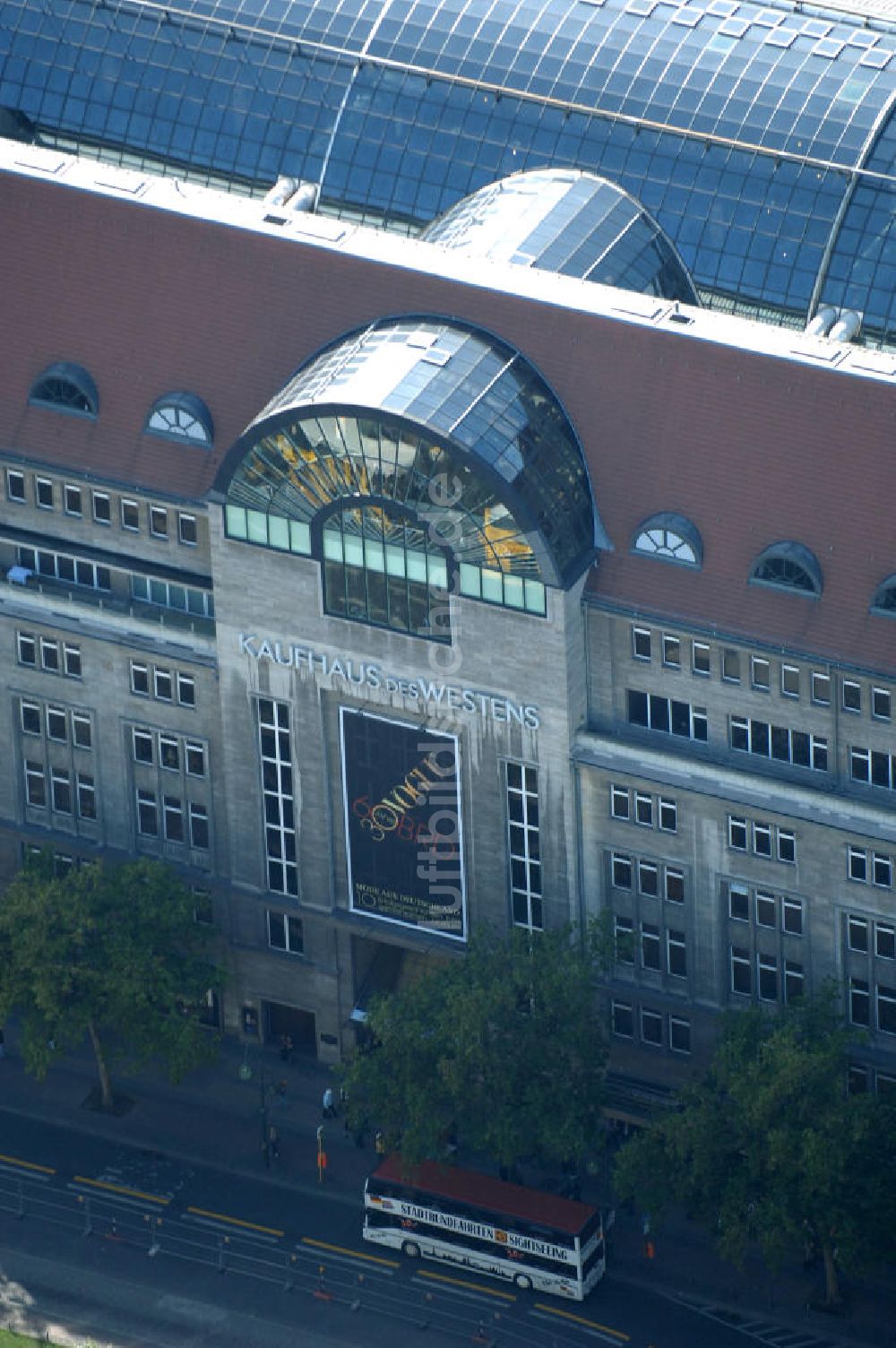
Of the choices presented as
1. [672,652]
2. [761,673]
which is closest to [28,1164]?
[672,652]

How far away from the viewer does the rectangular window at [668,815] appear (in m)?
179

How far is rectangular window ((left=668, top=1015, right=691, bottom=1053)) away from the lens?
184375 millimetres

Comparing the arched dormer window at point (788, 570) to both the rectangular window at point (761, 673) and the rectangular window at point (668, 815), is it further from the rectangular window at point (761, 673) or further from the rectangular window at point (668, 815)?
the rectangular window at point (668, 815)

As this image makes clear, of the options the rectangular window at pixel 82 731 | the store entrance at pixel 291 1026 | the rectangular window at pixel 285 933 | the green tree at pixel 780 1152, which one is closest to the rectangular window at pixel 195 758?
the rectangular window at pixel 82 731

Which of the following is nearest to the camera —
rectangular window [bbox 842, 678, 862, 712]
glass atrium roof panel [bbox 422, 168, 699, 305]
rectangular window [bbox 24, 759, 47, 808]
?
rectangular window [bbox 842, 678, 862, 712]

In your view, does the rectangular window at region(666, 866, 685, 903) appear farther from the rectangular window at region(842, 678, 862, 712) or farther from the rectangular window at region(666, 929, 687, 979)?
the rectangular window at region(842, 678, 862, 712)

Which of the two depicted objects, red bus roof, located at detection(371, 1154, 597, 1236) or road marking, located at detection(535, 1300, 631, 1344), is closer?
road marking, located at detection(535, 1300, 631, 1344)

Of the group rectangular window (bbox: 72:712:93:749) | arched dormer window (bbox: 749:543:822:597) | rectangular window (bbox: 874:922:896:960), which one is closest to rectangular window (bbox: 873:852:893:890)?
rectangular window (bbox: 874:922:896:960)

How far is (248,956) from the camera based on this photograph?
193375mm

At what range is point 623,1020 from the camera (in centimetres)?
18600

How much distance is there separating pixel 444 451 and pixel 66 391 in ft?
75.4

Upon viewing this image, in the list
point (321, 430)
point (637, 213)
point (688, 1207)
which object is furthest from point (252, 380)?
point (688, 1207)

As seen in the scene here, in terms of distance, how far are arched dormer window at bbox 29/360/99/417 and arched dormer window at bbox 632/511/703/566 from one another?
27.8 meters

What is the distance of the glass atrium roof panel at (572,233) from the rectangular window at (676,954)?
1209 inches
